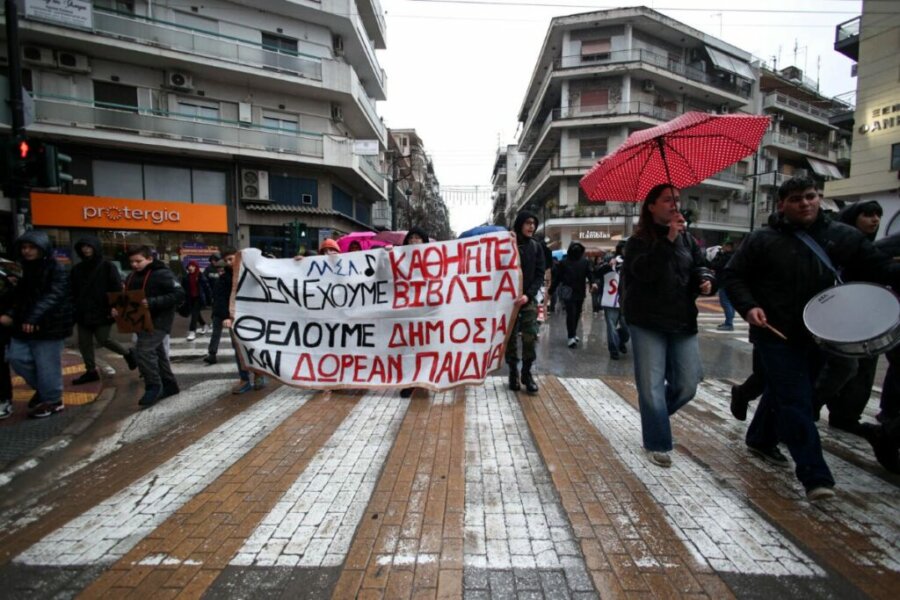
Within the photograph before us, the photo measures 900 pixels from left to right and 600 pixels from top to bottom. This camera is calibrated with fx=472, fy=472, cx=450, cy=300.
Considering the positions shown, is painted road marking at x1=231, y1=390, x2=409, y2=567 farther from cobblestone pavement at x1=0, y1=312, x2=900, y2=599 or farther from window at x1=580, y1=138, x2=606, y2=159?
window at x1=580, y1=138, x2=606, y2=159

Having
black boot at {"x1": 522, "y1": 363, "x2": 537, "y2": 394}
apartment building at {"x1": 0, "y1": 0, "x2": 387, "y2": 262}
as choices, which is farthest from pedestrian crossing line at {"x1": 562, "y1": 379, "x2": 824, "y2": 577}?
apartment building at {"x1": 0, "y1": 0, "x2": 387, "y2": 262}

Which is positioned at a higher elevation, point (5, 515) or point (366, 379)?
point (366, 379)

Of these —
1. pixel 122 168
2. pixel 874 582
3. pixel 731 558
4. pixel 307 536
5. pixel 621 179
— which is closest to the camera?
pixel 874 582

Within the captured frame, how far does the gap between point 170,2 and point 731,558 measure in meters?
26.6

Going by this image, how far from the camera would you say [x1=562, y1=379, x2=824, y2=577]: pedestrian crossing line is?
2336 millimetres

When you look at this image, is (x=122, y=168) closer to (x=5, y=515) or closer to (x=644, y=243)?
(x=5, y=515)

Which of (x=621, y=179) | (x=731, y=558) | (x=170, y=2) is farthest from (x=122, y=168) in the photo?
(x=731, y=558)

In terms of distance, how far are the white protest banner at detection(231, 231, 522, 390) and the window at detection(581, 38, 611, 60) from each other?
35.9m

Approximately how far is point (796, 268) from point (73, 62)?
2503cm

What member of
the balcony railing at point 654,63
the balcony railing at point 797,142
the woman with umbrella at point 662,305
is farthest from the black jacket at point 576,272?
the balcony railing at point 797,142

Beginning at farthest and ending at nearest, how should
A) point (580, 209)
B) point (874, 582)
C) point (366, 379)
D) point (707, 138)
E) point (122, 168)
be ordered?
point (580, 209), point (122, 168), point (366, 379), point (707, 138), point (874, 582)

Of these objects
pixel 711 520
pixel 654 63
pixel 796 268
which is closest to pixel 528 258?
pixel 796 268

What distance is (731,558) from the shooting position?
237 centimetres

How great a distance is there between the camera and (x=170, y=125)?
19.7 meters
